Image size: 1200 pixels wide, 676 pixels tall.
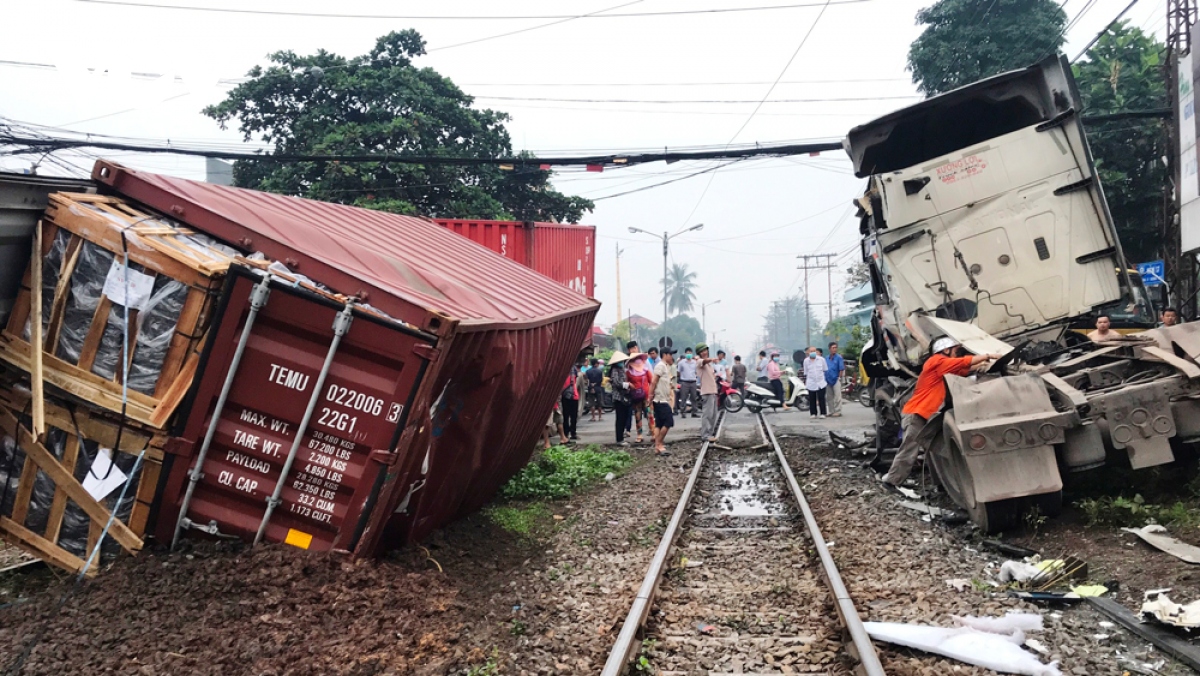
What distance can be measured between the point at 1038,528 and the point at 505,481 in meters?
5.78

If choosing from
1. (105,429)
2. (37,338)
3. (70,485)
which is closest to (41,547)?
(70,485)

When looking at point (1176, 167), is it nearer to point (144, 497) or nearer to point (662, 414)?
point (662, 414)

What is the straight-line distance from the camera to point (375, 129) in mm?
25062

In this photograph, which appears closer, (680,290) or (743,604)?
(743,604)

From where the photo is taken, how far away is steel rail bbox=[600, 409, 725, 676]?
14.2 feet

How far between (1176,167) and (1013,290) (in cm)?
1000

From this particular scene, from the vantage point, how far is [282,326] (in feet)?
16.9

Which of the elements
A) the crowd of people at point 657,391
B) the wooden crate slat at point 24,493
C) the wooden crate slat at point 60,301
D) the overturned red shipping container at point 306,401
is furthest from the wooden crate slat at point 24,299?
the crowd of people at point 657,391

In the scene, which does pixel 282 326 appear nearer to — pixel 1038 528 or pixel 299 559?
pixel 299 559

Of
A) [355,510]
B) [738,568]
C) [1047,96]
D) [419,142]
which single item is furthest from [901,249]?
[419,142]

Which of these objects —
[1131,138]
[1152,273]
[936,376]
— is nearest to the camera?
[936,376]

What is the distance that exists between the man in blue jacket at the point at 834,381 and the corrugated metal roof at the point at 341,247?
521 inches

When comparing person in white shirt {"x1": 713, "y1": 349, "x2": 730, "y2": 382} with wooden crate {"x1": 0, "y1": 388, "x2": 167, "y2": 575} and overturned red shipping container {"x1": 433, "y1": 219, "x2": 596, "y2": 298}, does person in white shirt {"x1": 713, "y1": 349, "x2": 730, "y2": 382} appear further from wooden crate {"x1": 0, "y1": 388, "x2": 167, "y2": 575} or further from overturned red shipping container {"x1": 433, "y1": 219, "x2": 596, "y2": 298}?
wooden crate {"x1": 0, "y1": 388, "x2": 167, "y2": 575}

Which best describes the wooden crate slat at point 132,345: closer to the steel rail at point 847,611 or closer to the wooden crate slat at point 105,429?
the wooden crate slat at point 105,429
